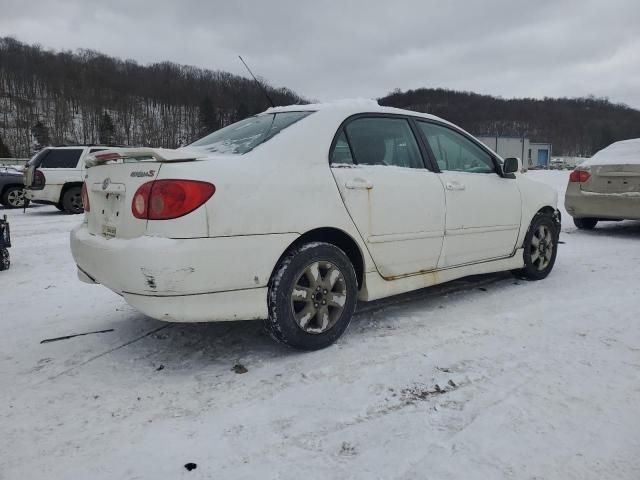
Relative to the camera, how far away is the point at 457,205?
366cm

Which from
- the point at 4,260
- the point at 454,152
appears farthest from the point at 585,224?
the point at 4,260

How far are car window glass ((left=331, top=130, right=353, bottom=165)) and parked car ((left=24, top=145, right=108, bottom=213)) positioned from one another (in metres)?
9.44

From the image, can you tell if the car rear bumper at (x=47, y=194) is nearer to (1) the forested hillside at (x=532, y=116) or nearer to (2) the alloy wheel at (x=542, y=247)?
(2) the alloy wheel at (x=542, y=247)

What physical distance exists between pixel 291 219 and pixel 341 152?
2.15 ft

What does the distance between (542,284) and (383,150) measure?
2210 millimetres

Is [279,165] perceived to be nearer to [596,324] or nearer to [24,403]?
[24,403]

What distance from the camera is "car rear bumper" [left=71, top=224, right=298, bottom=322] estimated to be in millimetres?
2398

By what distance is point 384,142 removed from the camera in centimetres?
340

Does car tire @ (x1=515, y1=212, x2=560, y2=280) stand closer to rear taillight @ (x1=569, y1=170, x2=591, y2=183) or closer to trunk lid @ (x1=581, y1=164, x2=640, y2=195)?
trunk lid @ (x1=581, y1=164, x2=640, y2=195)

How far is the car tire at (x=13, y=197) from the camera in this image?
1277 cm

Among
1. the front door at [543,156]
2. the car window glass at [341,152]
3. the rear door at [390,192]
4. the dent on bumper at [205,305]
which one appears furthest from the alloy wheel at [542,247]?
the front door at [543,156]

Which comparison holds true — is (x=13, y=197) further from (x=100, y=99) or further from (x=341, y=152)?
(x=100, y=99)

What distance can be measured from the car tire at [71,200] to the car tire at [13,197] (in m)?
2.80

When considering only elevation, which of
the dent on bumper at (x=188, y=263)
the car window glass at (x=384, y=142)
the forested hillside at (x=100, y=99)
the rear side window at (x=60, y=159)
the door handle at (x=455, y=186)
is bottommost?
the dent on bumper at (x=188, y=263)
